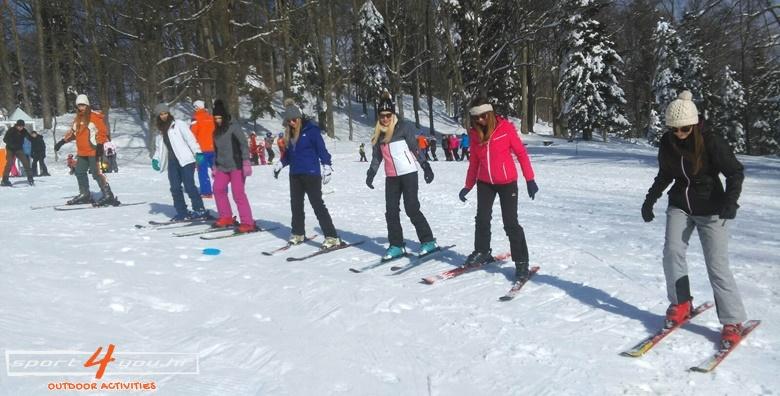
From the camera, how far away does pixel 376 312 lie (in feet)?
15.5

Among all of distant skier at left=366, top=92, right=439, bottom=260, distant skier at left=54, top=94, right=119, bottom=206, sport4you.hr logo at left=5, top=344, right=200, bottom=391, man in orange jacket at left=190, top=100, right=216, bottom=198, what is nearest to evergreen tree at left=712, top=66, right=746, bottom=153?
man in orange jacket at left=190, top=100, right=216, bottom=198

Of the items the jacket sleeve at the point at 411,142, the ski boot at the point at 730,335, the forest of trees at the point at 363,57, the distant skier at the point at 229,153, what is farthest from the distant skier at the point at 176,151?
the forest of trees at the point at 363,57

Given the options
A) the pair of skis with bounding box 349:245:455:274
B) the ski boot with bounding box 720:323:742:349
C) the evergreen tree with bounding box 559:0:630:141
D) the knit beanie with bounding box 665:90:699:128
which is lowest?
the ski boot with bounding box 720:323:742:349

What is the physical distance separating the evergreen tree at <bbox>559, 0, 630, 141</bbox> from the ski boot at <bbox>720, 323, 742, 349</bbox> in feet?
124

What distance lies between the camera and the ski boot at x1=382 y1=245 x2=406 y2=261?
633cm

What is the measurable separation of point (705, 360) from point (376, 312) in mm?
2410

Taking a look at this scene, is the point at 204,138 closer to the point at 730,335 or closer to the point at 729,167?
the point at 729,167

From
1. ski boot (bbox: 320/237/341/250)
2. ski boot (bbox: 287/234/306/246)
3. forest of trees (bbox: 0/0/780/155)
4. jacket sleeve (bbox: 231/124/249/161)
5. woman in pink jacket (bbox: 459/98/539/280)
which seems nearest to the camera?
woman in pink jacket (bbox: 459/98/539/280)

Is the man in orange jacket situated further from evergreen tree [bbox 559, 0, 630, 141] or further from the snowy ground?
evergreen tree [bbox 559, 0, 630, 141]

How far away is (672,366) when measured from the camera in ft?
11.6

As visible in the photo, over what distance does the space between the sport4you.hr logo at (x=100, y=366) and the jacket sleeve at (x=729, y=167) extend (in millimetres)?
3659

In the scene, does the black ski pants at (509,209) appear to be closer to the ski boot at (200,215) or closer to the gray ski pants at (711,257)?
the gray ski pants at (711,257)

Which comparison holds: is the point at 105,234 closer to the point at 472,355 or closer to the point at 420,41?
the point at 472,355

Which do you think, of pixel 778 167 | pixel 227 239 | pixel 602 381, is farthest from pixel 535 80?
pixel 602 381
